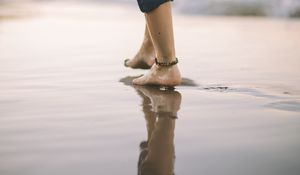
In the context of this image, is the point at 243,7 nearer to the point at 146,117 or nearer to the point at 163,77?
the point at 163,77

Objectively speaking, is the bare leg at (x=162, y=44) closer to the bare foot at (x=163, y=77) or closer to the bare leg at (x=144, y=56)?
the bare foot at (x=163, y=77)

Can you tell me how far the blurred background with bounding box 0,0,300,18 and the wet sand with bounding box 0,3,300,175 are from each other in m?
4.44

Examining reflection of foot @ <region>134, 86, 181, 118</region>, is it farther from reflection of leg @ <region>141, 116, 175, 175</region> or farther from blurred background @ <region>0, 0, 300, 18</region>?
blurred background @ <region>0, 0, 300, 18</region>

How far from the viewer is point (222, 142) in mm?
1102

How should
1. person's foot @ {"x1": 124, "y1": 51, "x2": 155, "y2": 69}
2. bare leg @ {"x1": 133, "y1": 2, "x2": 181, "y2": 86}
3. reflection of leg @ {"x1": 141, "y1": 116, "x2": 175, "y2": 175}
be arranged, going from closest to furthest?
1. reflection of leg @ {"x1": 141, "y1": 116, "x2": 175, "y2": 175}
2. bare leg @ {"x1": 133, "y1": 2, "x2": 181, "y2": 86}
3. person's foot @ {"x1": 124, "y1": 51, "x2": 155, "y2": 69}

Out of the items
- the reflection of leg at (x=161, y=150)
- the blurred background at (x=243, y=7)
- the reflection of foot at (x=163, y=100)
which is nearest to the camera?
the reflection of leg at (x=161, y=150)

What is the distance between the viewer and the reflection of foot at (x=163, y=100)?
144cm

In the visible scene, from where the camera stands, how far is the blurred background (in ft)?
23.1

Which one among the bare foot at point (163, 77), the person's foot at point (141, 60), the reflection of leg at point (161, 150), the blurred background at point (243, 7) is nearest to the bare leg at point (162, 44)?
the bare foot at point (163, 77)

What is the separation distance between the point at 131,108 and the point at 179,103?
0.19m

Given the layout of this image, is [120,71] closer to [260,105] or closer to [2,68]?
[2,68]

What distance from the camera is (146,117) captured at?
136cm

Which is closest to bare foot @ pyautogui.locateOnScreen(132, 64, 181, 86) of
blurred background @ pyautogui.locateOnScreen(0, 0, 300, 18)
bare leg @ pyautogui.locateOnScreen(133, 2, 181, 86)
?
bare leg @ pyautogui.locateOnScreen(133, 2, 181, 86)

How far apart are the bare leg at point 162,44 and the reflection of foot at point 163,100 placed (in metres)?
0.08
